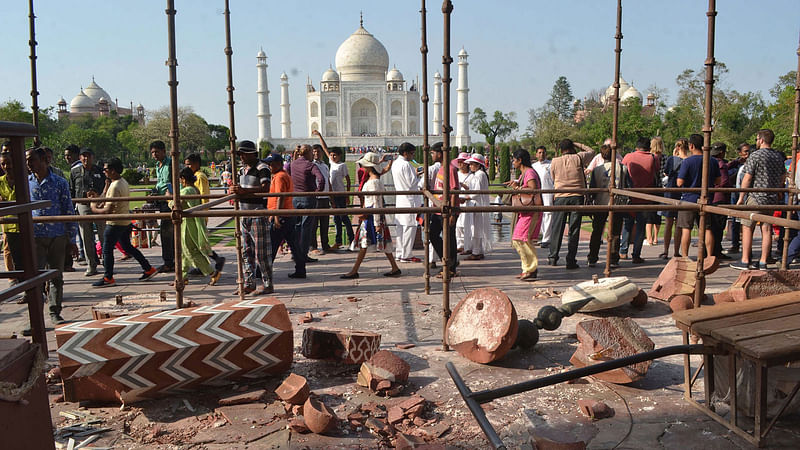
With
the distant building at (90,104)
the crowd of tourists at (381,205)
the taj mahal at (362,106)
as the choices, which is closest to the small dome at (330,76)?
the taj mahal at (362,106)

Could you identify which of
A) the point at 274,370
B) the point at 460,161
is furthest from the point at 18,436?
the point at 460,161

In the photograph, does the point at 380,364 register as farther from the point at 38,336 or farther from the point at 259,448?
the point at 38,336

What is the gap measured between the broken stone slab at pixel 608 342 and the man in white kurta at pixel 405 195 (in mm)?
3721

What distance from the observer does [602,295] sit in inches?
203

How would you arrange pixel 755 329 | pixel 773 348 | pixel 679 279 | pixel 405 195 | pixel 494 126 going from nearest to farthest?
pixel 773 348
pixel 755 329
pixel 679 279
pixel 405 195
pixel 494 126

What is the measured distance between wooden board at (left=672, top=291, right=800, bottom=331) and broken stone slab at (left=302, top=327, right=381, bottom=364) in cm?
183

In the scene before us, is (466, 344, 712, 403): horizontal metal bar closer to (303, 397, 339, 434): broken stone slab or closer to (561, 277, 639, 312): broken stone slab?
(303, 397, 339, 434): broken stone slab

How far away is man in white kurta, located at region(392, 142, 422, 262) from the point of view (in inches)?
292

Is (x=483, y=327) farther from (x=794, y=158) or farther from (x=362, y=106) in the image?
(x=362, y=106)

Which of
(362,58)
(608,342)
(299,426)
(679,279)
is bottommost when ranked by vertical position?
(299,426)

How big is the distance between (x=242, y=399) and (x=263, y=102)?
6851 cm

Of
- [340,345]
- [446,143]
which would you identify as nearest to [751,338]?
[446,143]

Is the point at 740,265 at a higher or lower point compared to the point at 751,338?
lower

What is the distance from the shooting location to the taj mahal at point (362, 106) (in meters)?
72.2
